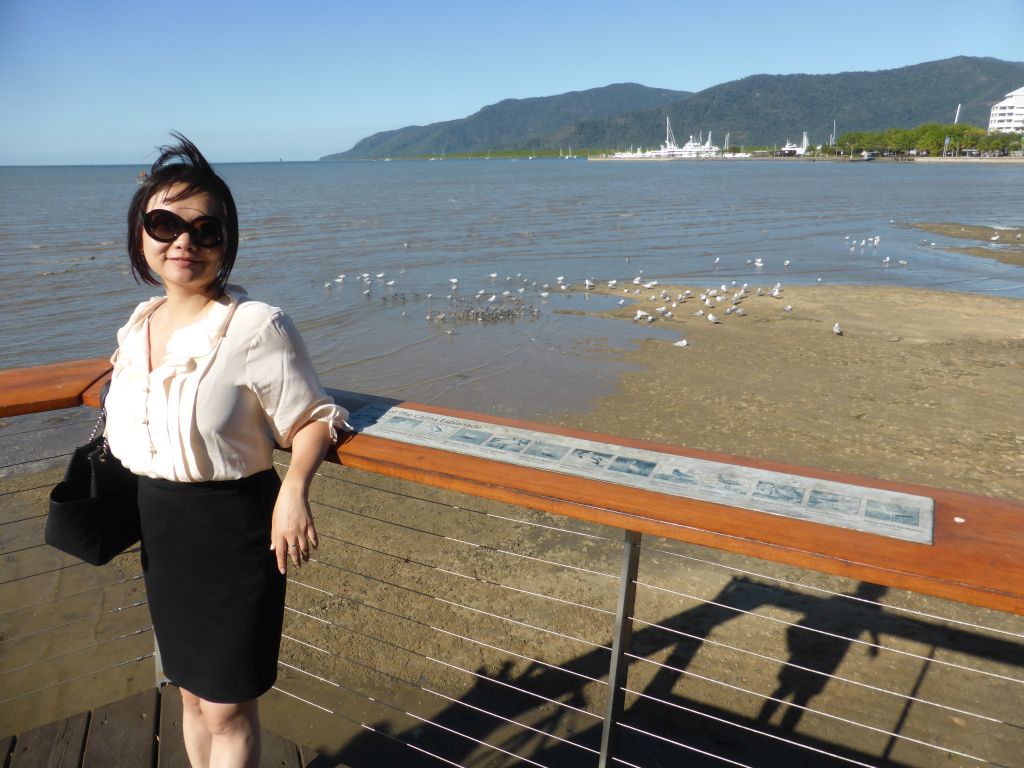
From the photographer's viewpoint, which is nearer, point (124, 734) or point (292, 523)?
point (292, 523)

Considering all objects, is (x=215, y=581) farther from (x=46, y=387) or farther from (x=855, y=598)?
(x=855, y=598)

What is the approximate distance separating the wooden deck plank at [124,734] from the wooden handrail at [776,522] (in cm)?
140

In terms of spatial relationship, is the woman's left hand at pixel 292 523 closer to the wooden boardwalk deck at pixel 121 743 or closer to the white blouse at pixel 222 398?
the white blouse at pixel 222 398

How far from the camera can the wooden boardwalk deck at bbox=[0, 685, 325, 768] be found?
2354 millimetres

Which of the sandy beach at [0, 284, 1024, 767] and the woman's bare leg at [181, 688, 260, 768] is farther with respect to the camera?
the sandy beach at [0, 284, 1024, 767]

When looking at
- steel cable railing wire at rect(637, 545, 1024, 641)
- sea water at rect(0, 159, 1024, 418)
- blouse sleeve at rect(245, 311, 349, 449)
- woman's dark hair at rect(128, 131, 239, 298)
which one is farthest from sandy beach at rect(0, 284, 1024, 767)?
sea water at rect(0, 159, 1024, 418)

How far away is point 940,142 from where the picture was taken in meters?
107

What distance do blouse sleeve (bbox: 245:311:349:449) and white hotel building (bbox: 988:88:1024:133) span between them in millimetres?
184113

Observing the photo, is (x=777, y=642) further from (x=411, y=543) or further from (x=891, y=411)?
(x=891, y=411)

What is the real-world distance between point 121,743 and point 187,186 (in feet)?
6.26

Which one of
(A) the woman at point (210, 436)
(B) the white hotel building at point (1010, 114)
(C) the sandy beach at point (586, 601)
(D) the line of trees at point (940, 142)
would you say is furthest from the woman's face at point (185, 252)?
(B) the white hotel building at point (1010, 114)

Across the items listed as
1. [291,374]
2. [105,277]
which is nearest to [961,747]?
[291,374]

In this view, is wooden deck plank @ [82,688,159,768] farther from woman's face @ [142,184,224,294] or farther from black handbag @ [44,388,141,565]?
woman's face @ [142,184,224,294]

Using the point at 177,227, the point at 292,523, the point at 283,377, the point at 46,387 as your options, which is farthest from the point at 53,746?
the point at 177,227
